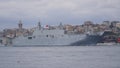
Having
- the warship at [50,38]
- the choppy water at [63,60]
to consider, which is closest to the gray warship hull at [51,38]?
the warship at [50,38]

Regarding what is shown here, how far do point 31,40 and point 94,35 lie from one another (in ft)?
55.7

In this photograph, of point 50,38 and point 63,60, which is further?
point 50,38

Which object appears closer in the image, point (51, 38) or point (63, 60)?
point (63, 60)

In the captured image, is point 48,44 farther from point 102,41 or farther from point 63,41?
point 102,41

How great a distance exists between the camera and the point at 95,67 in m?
42.4

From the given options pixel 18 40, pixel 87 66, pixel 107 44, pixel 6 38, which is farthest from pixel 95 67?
pixel 6 38

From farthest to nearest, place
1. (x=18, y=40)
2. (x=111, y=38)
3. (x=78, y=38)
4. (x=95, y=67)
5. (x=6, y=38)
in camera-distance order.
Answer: (x=6, y=38) < (x=111, y=38) < (x=18, y=40) < (x=78, y=38) < (x=95, y=67)

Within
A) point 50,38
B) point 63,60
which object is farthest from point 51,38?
point 63,60

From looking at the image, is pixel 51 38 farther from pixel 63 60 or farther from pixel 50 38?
pixel 63 60

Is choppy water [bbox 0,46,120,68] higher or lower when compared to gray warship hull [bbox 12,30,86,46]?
lower

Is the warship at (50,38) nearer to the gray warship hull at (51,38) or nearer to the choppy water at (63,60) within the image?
the gray warship hull at (51,38)

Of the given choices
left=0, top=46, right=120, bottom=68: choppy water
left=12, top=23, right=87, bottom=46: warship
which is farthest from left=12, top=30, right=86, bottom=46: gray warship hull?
left=0, top=46, right=120, bottom=68: choppy water

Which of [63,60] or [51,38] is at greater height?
[51,38]

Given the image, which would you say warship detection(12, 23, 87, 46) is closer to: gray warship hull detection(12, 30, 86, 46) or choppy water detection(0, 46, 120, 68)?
Result: gray warship hull detection(12, 30, 86, 46)
